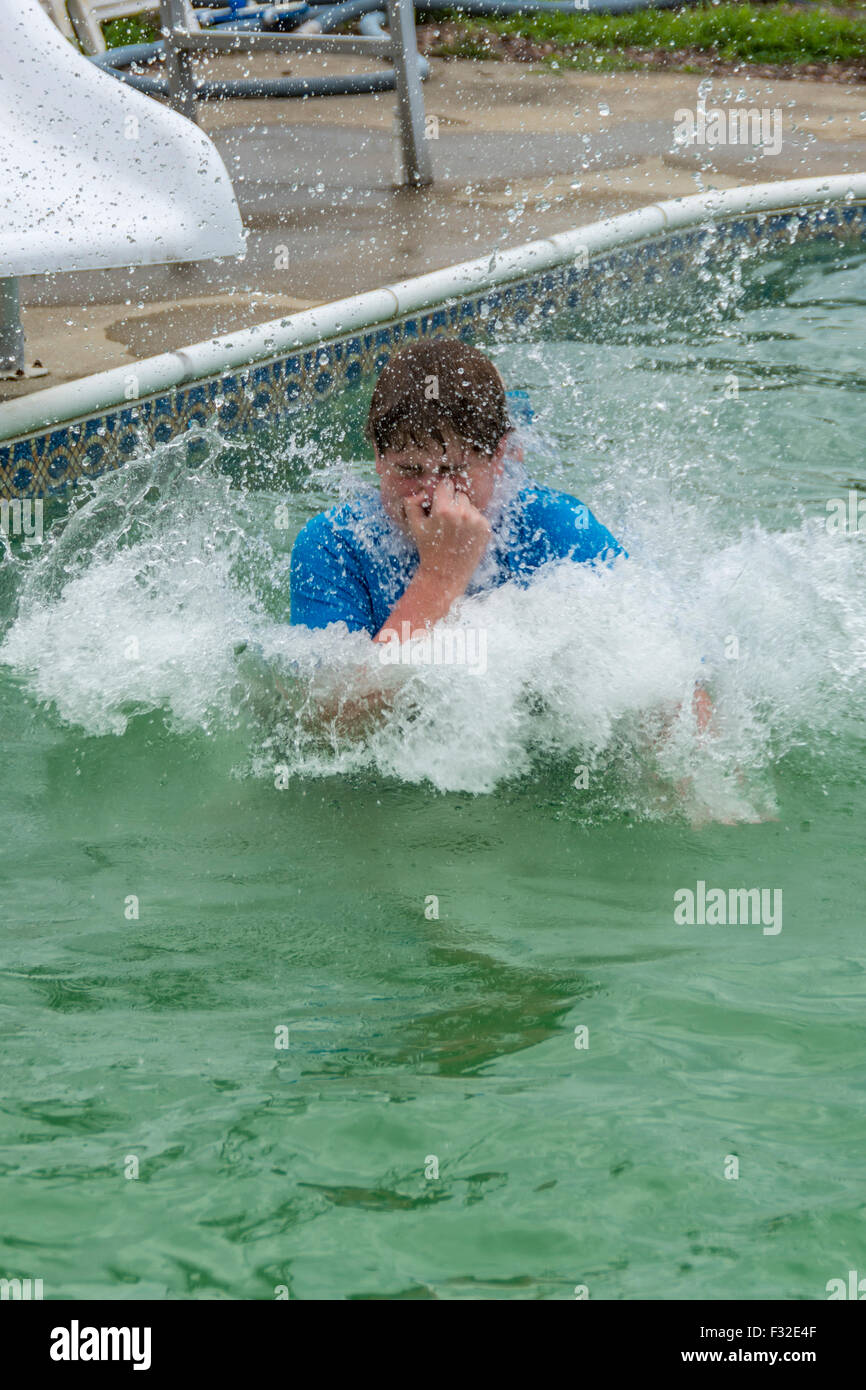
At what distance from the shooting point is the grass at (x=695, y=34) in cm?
1032

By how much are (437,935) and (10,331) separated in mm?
3292

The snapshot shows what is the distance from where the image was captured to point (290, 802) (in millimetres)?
3396

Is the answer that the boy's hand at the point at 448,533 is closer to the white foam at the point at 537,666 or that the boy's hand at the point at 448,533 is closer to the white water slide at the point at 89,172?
the white foam at the point at 537,666

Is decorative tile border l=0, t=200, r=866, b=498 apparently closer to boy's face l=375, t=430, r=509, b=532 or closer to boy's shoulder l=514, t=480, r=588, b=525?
boy's face l=375, t=430, r=509, b=532

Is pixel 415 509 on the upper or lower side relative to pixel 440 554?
upper

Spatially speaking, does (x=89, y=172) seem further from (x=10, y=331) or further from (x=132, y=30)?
(x=132, y=30)

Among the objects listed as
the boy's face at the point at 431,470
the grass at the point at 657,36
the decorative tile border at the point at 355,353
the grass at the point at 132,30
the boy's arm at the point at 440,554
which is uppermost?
the grass at the point at 132,30

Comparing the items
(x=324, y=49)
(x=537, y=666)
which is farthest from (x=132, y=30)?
(x=537, y=666)

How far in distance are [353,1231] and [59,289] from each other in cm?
540

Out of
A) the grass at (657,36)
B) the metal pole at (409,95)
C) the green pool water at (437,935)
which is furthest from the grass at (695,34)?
the green pool water at (437,935)

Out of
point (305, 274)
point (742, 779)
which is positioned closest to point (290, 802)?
point (742, 779)

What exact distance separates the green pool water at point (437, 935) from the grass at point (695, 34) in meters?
6.88

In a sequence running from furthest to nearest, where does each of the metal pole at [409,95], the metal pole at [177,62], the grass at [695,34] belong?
the grass at [695,34]
the metal pole at [409,95]
the metal pole at [177,62]

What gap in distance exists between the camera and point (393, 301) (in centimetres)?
602
